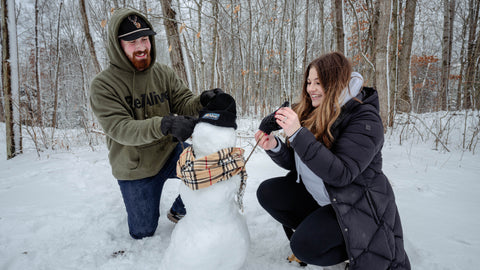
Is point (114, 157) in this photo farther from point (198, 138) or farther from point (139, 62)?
point (198, 138)

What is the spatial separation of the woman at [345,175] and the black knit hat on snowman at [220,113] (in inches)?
10.9

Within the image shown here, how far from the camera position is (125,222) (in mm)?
1921

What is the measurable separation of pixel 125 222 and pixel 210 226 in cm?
120

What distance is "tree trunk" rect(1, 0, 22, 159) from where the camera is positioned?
3727 millimetres

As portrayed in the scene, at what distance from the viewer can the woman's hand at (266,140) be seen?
1.40 metres

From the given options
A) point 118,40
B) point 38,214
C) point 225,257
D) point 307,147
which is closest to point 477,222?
point 307,147

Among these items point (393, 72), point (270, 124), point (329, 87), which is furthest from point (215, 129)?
point (393, 72)

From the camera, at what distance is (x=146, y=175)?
1715 mm

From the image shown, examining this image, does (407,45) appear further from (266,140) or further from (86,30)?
(86,30)

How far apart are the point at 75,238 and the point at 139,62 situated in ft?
4.97

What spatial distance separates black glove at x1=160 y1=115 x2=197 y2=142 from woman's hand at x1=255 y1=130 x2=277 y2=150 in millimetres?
434

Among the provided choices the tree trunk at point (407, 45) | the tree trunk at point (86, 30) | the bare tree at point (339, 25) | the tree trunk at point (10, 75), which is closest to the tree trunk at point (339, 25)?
the bare tree at point (339, 25)

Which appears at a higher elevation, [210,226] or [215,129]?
[215,129]

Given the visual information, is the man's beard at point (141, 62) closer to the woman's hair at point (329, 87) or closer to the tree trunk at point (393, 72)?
the woman's hair at point (329, 87)
